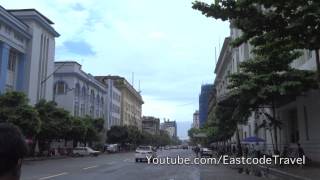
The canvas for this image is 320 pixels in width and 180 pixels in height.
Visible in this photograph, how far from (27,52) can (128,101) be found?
89.3 m

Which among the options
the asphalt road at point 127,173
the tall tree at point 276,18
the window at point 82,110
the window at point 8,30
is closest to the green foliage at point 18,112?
the window at point 8,30

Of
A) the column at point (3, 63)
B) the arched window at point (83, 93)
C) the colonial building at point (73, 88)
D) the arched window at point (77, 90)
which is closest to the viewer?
the column at point (3, 63)

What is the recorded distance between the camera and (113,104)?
126125 mm

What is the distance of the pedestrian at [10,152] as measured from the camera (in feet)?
10.1

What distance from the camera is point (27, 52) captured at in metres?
63.7

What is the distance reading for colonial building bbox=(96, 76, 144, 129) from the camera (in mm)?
138363

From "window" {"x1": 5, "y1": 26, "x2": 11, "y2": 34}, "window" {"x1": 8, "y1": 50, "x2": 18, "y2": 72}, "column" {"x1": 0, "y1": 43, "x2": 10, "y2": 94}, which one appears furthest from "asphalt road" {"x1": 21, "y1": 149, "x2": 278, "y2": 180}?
"window" {"x1": 8, "y1": 50, "x2": 18, "y2": 72}

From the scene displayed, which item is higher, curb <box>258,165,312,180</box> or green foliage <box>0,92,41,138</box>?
green foliage <box>0,92,41,138</box>

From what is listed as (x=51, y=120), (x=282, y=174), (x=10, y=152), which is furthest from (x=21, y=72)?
(x=10, y=152)

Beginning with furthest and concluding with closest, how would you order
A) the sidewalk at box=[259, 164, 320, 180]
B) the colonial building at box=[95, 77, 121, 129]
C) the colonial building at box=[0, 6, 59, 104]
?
the colonial building at box=[95, 77, 121, 129]
the colonial building at box=[0, 6, 59, 104]
the sidewalk at box=[259, 164, 320, 180]

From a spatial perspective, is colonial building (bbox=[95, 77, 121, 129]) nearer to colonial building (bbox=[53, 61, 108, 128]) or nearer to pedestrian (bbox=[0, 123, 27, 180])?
colonial building (bbox=[53, 61, 108, 128])

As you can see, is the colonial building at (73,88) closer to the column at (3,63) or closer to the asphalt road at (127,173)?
the column at (3,63)

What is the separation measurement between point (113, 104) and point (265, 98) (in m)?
93.7

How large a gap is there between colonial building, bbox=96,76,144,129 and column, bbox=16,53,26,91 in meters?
58.8
